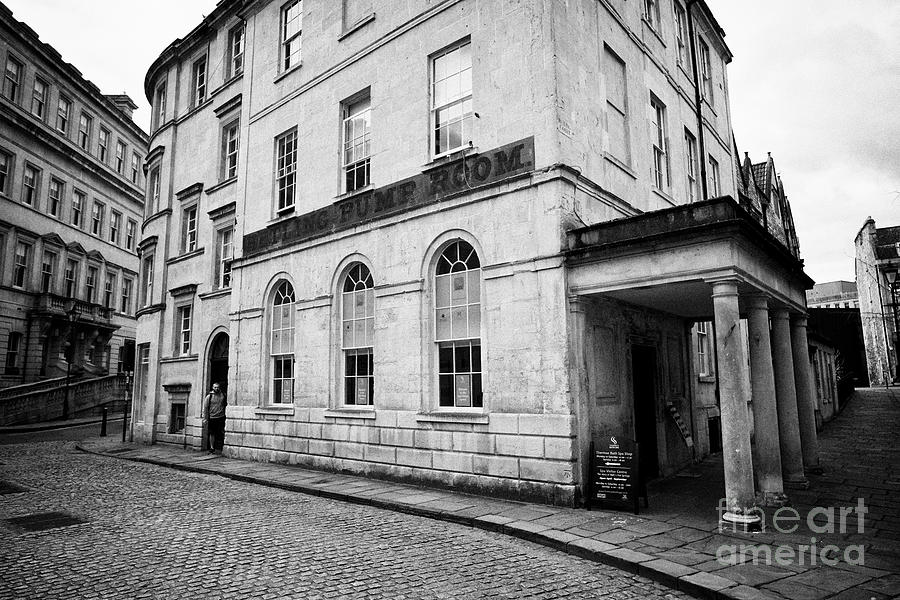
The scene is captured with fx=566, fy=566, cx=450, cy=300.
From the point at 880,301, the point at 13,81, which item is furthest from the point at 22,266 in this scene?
the point at 880,301

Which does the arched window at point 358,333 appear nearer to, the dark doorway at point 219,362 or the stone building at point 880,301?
the dark doorway at point 219,362

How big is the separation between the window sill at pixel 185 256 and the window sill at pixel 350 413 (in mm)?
8895

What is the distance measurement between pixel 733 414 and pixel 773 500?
2498 mm

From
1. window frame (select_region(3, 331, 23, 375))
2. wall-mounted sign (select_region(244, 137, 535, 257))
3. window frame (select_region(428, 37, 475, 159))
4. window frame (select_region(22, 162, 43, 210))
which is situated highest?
window frame (select_region(22, 162, 43, 210))

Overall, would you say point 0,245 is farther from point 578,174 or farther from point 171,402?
point 578,174

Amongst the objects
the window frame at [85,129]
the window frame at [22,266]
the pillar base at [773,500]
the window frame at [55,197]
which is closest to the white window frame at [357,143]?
the pillar base at [773,500]

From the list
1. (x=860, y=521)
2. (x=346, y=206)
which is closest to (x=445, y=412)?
(x=346, y=206)

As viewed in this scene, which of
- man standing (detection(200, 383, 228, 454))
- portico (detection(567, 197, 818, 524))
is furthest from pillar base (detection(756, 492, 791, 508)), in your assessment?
man standing (detection(200, 383, 228, 454))

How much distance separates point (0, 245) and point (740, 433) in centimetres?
3805

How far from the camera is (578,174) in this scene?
973cm

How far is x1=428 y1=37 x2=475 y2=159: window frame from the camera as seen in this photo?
11085 millimetres

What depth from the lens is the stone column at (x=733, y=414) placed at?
24.0 ft

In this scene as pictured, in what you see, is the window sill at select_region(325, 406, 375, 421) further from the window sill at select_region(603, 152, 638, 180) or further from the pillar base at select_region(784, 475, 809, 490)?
the pillar base at select_region(784, 475, 809, 490)

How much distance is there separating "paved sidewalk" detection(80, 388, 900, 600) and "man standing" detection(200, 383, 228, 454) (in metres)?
3.23
